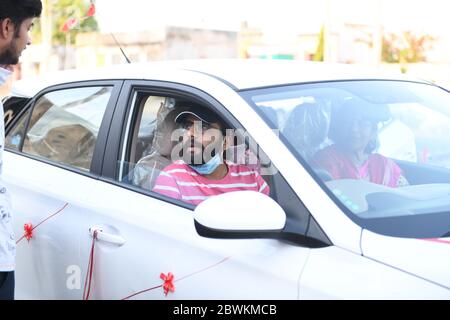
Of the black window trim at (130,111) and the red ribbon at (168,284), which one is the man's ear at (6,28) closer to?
the black window trim at (130,111)

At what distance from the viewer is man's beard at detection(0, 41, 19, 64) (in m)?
Answer: 2.24

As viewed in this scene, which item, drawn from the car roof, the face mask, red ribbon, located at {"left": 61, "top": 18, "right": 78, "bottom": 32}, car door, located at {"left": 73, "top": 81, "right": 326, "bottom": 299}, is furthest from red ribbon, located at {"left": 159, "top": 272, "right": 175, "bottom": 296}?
red ribbon, located at {"left": 61, "top": 18, "right": 78, "bottom": 32}

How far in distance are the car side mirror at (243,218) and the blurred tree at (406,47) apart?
33.6 m

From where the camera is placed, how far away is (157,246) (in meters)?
2.39

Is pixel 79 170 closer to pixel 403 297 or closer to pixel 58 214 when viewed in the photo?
pixel 58 214

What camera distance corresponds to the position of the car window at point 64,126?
10.0 ft

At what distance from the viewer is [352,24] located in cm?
3528

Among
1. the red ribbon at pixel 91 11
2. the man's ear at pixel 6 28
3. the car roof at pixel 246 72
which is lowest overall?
the car roof at pixel 246 72

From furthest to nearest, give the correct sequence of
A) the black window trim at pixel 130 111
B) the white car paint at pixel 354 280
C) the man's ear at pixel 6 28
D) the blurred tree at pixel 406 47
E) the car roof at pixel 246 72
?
1. the blurred tree at pixel 406 47
2. the car roof at pixel 246 72
3. the black window trim at pixel 130 111
4. the man's ear at pixel 6 28
5. the white car paint at pixel 354 280

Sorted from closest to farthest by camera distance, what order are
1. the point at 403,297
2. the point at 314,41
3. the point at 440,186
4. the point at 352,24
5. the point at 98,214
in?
the point at 403,297
the point at 440,186
the point at 98,214
the point at 352,24
the point at 314,41

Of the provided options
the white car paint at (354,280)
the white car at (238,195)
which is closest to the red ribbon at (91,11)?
the white car at (238,195)

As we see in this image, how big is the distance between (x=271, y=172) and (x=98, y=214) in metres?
0.82

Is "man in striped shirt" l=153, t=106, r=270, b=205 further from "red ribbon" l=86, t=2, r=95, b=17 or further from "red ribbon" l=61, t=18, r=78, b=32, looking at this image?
"red ribbon" l=61, t=18, r=78, b=32
